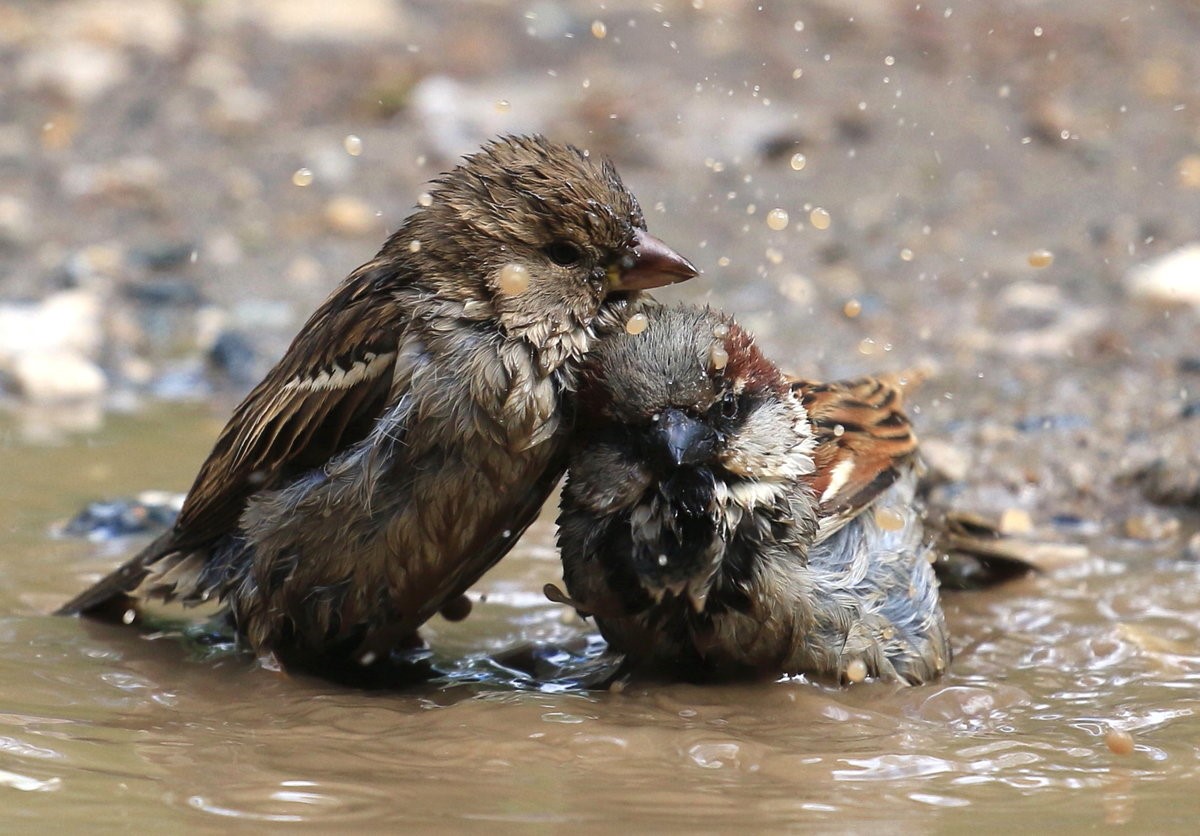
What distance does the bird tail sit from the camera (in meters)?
4.27

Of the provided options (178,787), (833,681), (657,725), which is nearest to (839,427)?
(833,681)

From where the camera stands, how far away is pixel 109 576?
4.44 metres

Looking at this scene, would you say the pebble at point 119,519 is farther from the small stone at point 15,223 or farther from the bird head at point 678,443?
the small stone at point 15,223

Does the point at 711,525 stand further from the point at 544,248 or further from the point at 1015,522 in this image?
the point at 1015,522

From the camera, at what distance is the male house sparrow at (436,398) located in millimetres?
3545

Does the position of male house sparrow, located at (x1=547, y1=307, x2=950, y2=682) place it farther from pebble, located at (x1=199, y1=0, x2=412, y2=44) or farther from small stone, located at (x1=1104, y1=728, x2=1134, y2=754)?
pebble, located at (x1=199, y1=0, x2=412, y2=44)

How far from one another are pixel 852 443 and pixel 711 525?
0.73 metres

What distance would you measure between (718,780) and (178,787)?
1.00 m

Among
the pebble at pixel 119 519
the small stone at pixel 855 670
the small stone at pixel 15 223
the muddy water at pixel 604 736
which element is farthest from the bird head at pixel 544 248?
the small stone at pixel 15 223

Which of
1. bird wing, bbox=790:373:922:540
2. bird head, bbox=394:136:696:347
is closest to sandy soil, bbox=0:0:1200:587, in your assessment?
bird wing, bbox=790:373:922:540

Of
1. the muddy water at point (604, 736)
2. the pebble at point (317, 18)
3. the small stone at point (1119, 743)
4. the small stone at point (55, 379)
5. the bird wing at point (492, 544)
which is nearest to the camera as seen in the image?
the muddy water at point (604, 736)

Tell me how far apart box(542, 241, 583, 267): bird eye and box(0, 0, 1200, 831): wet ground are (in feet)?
3.19

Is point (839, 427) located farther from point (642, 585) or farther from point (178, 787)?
point (178, 787)

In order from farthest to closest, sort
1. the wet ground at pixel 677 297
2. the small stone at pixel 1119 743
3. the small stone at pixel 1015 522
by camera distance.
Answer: the small stone at pixel 1015 522
the small stone at pixel 1119 743
the wet ground at pixel 677 297
